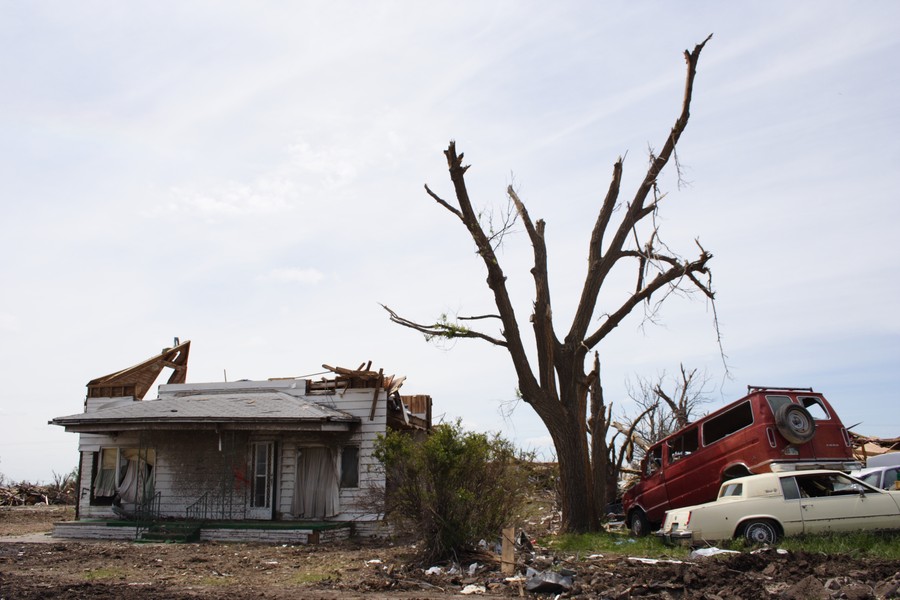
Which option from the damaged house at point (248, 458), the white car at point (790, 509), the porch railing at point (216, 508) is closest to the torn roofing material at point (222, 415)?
the damaged house at point (248, 458)

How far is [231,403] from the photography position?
65.7ft

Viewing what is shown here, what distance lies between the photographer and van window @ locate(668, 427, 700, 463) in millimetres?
15632

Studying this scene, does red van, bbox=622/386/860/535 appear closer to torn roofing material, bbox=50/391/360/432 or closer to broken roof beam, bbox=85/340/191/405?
torn roofing material, bbox=50/391/360/432

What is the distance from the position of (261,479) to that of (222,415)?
2430 mm

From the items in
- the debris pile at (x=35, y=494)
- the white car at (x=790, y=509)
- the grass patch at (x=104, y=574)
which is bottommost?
the debris pile at (x=35, y=494)

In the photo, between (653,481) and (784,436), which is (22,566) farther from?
(784,436)

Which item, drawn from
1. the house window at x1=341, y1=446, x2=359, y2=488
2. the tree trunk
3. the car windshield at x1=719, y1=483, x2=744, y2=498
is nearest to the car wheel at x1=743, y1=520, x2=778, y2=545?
the car windshield at x1=719, y1=483, x2=744, y2=498

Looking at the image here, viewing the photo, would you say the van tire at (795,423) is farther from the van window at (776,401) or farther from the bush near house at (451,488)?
the bush near house at (451,488)

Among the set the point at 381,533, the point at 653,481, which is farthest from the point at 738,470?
the point at 381,533

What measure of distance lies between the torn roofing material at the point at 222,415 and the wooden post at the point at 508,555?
7.47 meters

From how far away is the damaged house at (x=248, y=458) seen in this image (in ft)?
59.9

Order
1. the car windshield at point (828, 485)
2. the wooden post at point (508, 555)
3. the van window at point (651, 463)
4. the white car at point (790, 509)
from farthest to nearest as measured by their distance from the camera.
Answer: the van window at point (651, 463) → the car windshield at point (828, 485) → the white car at point (790, 509) → the wooden post at point (508, 555)

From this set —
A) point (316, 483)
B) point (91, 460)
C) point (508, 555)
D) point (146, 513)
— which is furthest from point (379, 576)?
point (91, 460)

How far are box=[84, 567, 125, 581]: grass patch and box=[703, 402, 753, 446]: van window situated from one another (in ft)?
34.9
